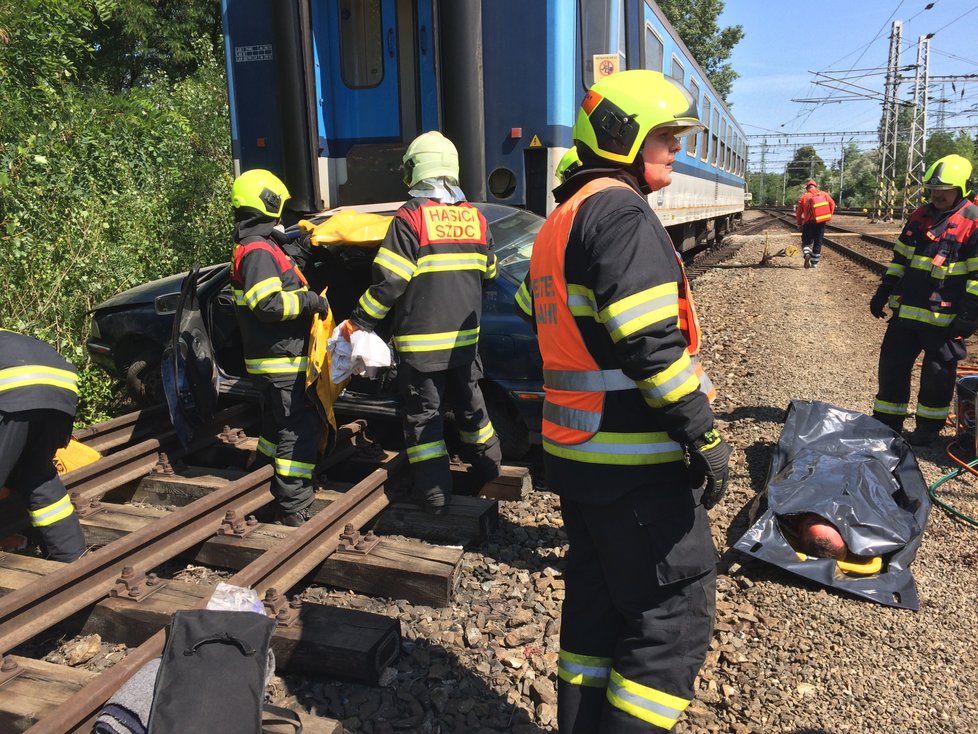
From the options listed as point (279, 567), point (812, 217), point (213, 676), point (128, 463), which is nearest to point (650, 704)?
point (213, 676)

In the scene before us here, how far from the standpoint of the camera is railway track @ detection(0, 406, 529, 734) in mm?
2688

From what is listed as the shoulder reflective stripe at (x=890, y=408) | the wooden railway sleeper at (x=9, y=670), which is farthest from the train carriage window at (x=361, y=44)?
the wooden railway sleeper at (x=9, y=670)

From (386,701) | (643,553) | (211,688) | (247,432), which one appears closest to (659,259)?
(643,553)

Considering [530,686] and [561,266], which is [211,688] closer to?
[530,686]

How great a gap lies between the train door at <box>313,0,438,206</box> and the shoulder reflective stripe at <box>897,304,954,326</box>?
3962 millimetres

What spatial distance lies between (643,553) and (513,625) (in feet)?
4.39

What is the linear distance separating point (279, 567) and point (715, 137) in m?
14.3

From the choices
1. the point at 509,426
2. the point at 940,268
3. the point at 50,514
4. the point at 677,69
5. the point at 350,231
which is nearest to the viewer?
the point at 50,514

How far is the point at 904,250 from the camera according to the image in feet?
17.3

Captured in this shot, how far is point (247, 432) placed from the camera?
5.75 meters

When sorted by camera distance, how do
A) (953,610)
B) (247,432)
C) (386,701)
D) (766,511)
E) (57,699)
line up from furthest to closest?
(247,432), (766,511), (953,610), (386,701), (57,699)

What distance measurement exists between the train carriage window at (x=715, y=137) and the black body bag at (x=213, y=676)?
46.7 ft

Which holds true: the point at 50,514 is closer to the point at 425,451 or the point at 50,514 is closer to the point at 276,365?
the point at 276,365

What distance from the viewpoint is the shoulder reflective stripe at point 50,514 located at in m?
3.62
